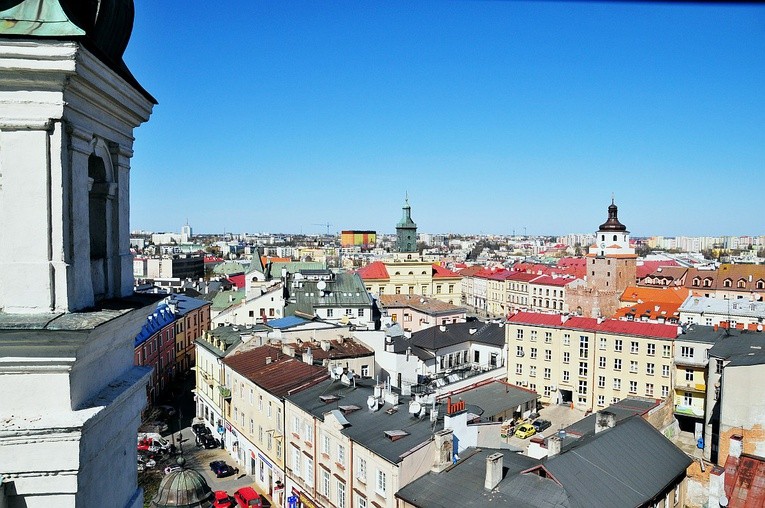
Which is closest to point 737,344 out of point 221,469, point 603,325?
point 603,325

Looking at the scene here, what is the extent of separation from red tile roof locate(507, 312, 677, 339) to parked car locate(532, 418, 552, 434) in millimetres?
7766

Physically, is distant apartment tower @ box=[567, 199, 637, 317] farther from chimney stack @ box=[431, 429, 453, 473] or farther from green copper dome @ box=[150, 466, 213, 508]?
green copper dome @ box=[150, 466, 213, 508]

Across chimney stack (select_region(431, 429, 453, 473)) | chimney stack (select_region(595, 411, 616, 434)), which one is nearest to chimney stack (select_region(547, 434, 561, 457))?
chimney stack (select_region(431, 429, 453, 473))

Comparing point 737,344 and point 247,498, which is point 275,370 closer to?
point 247,498

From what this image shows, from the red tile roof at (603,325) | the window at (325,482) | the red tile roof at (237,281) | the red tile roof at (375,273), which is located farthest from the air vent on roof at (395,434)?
the red tile roof at (237,281)

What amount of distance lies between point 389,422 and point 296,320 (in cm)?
2042

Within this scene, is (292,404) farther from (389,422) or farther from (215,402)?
(215,402)

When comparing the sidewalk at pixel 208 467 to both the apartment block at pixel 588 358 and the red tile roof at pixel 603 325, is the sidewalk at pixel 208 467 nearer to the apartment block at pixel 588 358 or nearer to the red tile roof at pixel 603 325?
the apartment block at pixel 588 358

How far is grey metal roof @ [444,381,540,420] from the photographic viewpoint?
36500 mm

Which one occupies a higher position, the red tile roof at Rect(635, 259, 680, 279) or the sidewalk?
the red tile roof at Rect(635, 259, 680, 279)

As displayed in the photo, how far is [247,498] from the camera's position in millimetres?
26859

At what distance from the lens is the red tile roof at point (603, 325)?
4041cm

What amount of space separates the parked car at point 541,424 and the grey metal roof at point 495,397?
1527mm

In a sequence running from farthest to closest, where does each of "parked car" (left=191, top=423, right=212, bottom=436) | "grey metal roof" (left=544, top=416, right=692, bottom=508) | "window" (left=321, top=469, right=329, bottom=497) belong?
"parked car" (left=191, top=423, right=212, bottom=436) < "window" (left=321, top=469, right=329, bottom=497) < "grey metal roof" (left=544, top=416, right=692, bottom=508)
